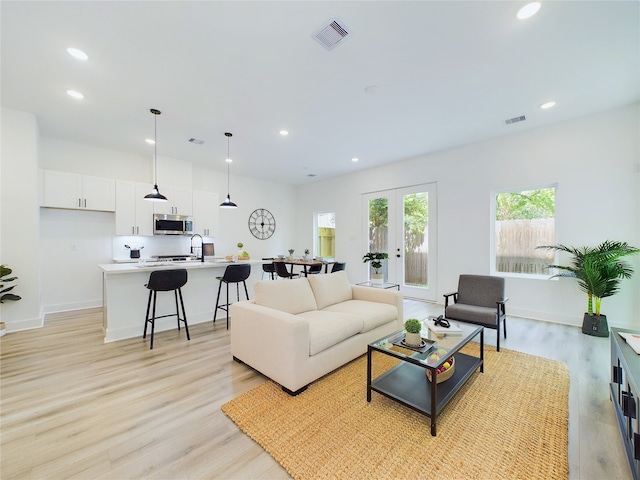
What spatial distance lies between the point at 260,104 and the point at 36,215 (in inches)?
140

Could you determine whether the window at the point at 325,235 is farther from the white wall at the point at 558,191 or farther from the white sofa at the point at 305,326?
the white sofa at the point at 305,326

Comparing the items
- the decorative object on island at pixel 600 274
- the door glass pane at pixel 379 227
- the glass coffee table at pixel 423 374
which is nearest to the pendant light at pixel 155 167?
the glass coffee table at pixel 423 374

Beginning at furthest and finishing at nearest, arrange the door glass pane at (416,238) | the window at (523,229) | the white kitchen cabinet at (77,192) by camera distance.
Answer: the door glass pane at (416,238), the white kitchen cabinet at (77,192), the window at (523,229)

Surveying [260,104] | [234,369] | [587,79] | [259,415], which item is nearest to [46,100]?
[260,104]

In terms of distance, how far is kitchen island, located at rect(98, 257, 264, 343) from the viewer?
3297mm

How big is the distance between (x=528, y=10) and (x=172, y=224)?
5.99 m

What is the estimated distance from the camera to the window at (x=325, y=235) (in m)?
7.40

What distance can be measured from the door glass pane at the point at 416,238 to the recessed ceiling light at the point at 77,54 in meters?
5.31

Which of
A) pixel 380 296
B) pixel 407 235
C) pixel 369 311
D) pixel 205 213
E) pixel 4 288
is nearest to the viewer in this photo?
pixel 369 311

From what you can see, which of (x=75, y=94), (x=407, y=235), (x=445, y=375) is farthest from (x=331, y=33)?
(x=407, y=235)

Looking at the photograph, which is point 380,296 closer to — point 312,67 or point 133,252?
point 312,67

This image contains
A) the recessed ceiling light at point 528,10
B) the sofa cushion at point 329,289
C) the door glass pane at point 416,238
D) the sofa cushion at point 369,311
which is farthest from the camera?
the door glass pane at point 416,238

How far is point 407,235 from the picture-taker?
5.78 m

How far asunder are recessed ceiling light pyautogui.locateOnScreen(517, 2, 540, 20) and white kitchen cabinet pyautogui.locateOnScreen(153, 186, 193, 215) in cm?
581
